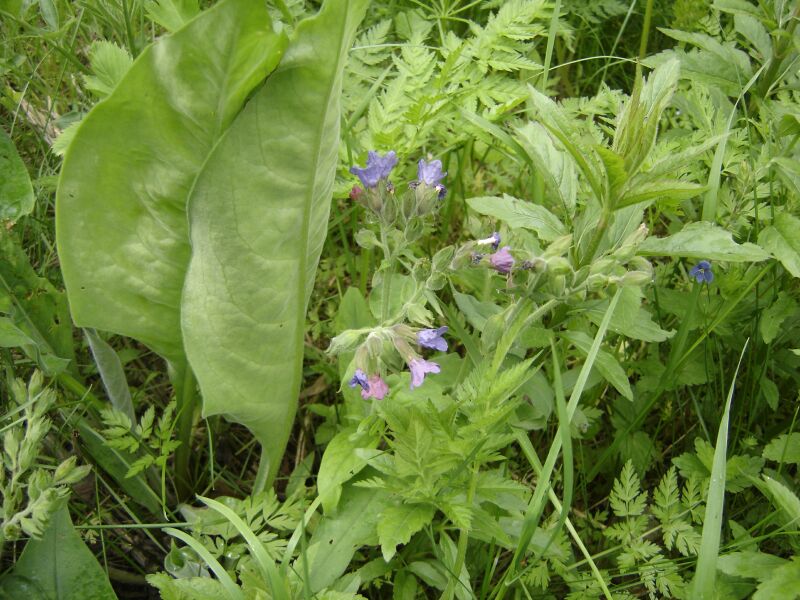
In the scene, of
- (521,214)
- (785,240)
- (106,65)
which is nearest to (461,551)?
(521,214)

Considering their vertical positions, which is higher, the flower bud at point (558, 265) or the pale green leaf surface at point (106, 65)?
the pale green leaf surface at point (106, 65)

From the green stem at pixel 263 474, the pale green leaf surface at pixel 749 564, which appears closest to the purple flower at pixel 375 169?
the green stem at pixel 263 474

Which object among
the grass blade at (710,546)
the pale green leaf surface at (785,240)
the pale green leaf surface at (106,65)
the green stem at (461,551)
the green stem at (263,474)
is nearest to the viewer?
the grass blade at (710,546)

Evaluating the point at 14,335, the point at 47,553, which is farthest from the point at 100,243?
the point at 47,553

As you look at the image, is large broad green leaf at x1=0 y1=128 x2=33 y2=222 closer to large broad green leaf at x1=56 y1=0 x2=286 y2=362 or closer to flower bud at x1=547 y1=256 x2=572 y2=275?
large broad green leaf at x1=56 y1=0 x2=286 y2=362

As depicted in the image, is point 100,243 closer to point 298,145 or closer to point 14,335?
point 14,335

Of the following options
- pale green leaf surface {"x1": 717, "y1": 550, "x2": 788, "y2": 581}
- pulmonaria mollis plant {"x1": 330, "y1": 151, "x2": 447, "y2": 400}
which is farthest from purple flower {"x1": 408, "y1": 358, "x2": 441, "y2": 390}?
pale green leaf surface {"x1": 717, "y1": 550, "x2": 788, "y2": 581}

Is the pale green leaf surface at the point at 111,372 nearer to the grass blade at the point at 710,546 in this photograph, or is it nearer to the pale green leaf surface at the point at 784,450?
the grass blade at the point at 710,546
